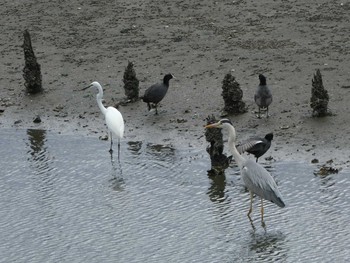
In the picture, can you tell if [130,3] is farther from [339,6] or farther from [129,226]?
[129,226]

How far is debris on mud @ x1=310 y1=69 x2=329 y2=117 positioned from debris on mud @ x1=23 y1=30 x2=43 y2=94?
268 inches

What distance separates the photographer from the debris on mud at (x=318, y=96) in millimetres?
18094

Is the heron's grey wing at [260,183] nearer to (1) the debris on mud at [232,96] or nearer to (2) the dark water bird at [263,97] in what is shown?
(2) the dark water bird at [263,97]

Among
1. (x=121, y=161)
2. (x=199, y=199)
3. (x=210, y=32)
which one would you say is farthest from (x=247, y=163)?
(x=210, y=32)

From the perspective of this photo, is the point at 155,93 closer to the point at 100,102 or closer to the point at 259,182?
the point at 100,102

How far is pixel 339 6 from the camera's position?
82.2 ft

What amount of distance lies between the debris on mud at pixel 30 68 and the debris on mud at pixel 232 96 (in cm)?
492

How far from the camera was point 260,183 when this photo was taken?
1448 centimetres

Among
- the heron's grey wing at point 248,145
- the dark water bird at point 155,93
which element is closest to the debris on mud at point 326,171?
the heron's grey wing at point 248,145

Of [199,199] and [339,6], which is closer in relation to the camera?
[199,199]

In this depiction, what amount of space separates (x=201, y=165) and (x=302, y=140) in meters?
2.11

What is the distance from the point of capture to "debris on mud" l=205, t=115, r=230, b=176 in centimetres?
1658

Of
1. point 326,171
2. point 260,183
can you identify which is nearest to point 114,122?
point 326,171

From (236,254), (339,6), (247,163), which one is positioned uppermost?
(339,6)
